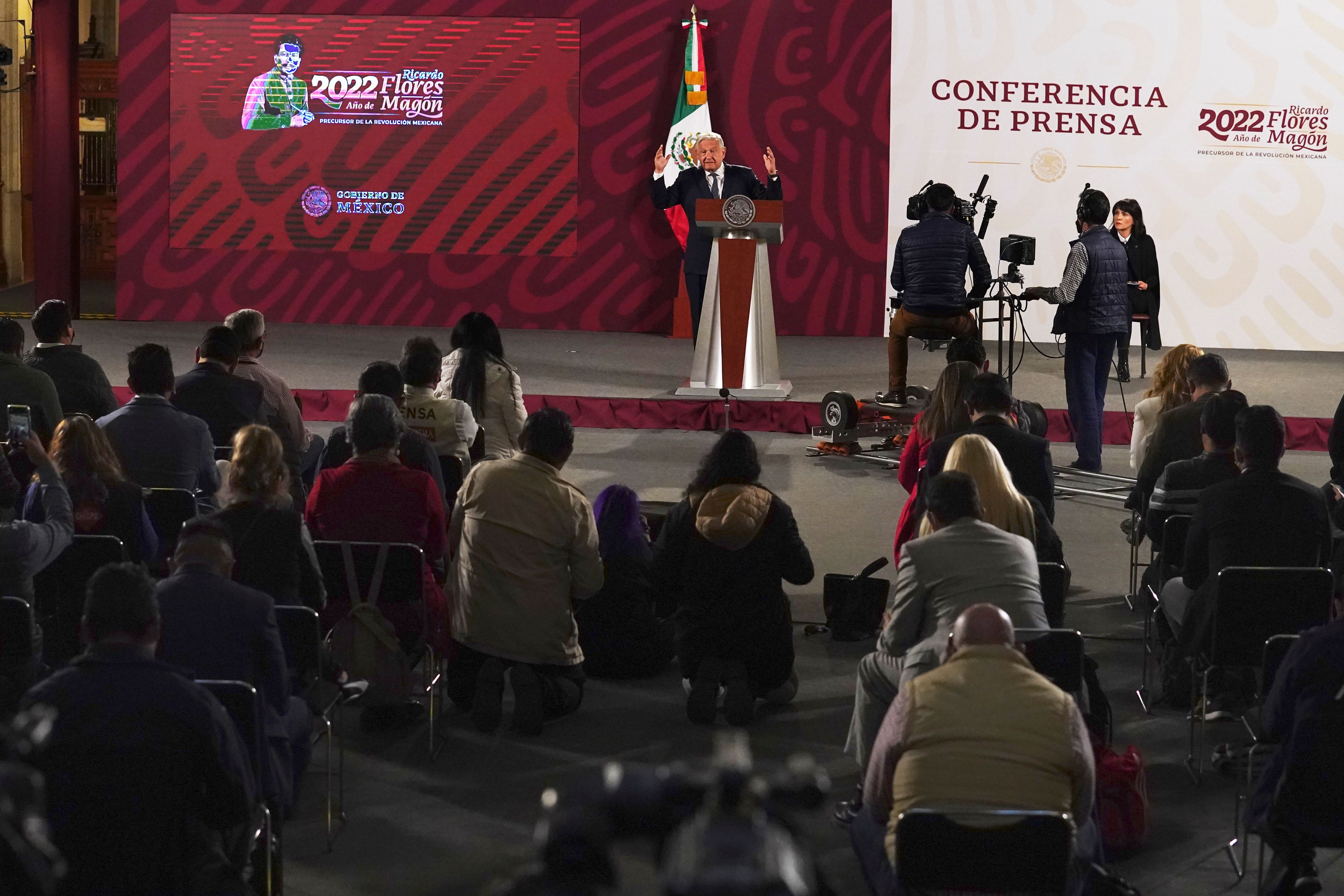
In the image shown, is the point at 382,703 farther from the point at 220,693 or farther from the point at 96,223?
the point at 96,223

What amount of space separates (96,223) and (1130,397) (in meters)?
12.6

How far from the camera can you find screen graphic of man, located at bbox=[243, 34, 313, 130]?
13.8m

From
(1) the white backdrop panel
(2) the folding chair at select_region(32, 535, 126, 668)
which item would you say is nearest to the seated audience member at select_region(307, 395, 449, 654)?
(2) the folding chair at select_region(32, 535, 126, 668)

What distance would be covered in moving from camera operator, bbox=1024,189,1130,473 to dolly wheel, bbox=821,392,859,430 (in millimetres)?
1139

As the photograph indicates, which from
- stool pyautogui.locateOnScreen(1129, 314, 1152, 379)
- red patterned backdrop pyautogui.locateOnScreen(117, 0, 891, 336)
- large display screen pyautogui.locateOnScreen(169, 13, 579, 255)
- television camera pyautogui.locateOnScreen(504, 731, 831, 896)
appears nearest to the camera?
television camera pyautogui.locateOnScreen(504, 731, 831, 896)

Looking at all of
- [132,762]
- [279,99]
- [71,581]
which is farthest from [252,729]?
[279,99]

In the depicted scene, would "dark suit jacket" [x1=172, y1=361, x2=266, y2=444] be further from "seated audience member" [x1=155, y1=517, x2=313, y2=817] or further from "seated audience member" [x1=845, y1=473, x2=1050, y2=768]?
"seated audience member" [x1=845, y1=473, x2=1050, y2=768]

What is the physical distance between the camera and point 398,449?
5.09 metres

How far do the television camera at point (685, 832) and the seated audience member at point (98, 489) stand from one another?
150 inches

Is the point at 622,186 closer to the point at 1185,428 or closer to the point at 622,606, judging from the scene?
→ the point at 1185,428

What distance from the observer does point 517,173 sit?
13.9 metres

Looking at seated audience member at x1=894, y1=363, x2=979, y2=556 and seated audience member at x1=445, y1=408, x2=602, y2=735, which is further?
seated audience member at x1=894, y1=363, x2=979, y2=556

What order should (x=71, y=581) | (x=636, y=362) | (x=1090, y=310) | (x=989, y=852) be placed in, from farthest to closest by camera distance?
(x=636, y=362) < (x=1090, y=310) < (x=71, y=581) < (x=989, y=852)

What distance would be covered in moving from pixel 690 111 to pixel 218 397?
311 inches
